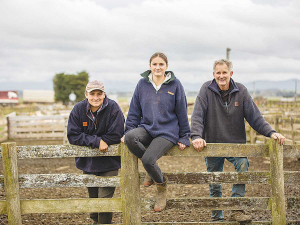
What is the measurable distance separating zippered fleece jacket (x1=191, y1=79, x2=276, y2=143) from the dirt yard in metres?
1.07

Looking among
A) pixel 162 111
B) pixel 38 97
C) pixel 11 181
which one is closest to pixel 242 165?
pixel 162 111

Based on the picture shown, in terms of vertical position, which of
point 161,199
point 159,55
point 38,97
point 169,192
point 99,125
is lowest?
point 169,192

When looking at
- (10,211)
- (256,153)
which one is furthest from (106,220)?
(256,153)

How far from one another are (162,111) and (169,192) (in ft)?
11.6

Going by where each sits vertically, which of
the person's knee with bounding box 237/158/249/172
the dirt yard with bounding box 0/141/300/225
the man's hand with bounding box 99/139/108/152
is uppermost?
the man's hand with bounding box 99/139/108/152

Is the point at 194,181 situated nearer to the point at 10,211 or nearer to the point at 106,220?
the point at 106,220

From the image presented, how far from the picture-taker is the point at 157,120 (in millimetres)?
3559

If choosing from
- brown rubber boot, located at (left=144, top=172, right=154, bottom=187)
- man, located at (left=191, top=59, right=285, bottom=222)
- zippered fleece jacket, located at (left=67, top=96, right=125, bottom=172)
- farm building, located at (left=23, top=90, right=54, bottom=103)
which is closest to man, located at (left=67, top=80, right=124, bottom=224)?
zippered fleece jacket, located at (left=67, top=96, right=125, bottom=172)

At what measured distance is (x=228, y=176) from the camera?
12.3 ft

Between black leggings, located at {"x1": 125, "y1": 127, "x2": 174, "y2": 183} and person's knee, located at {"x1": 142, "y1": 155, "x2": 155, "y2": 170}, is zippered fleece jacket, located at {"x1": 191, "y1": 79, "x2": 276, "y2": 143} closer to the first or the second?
black leggings, located at {"x1": 125, "y1": 127, "x2": 174, "y2": 183}

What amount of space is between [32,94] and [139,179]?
266 ft

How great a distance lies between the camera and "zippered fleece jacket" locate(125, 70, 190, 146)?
3568mm

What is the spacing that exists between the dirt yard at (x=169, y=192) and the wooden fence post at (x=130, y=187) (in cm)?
41

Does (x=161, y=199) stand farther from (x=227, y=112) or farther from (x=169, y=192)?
(x=169, y=192)
